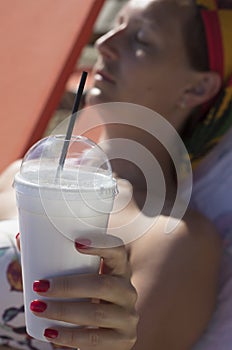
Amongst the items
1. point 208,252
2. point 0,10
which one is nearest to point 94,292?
point 208,252

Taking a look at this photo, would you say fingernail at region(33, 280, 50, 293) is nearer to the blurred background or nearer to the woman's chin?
the woman's chin

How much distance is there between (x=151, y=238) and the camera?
149 cm

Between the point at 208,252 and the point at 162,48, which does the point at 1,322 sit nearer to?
the point at 208,252

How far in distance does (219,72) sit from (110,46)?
1.02 feet

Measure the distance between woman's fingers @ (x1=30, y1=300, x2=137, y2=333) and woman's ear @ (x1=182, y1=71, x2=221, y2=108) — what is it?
3.18 feet

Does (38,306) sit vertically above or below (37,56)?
above

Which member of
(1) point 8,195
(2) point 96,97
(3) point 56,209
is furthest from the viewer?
(1) point 8,195

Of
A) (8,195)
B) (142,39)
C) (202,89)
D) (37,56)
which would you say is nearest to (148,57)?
(142,39)

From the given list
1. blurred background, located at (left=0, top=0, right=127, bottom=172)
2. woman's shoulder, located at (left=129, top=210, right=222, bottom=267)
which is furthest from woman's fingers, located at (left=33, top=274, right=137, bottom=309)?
blurred background, located at (left=0, top=0, right=127, bottom=172)

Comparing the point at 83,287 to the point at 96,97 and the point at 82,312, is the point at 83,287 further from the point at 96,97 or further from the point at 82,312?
the point at 96,97

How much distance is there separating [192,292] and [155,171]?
0.28m

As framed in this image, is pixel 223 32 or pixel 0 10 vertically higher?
pixel 223 32

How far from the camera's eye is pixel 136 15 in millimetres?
1841

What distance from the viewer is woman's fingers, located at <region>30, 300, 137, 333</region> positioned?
38.5 inches
